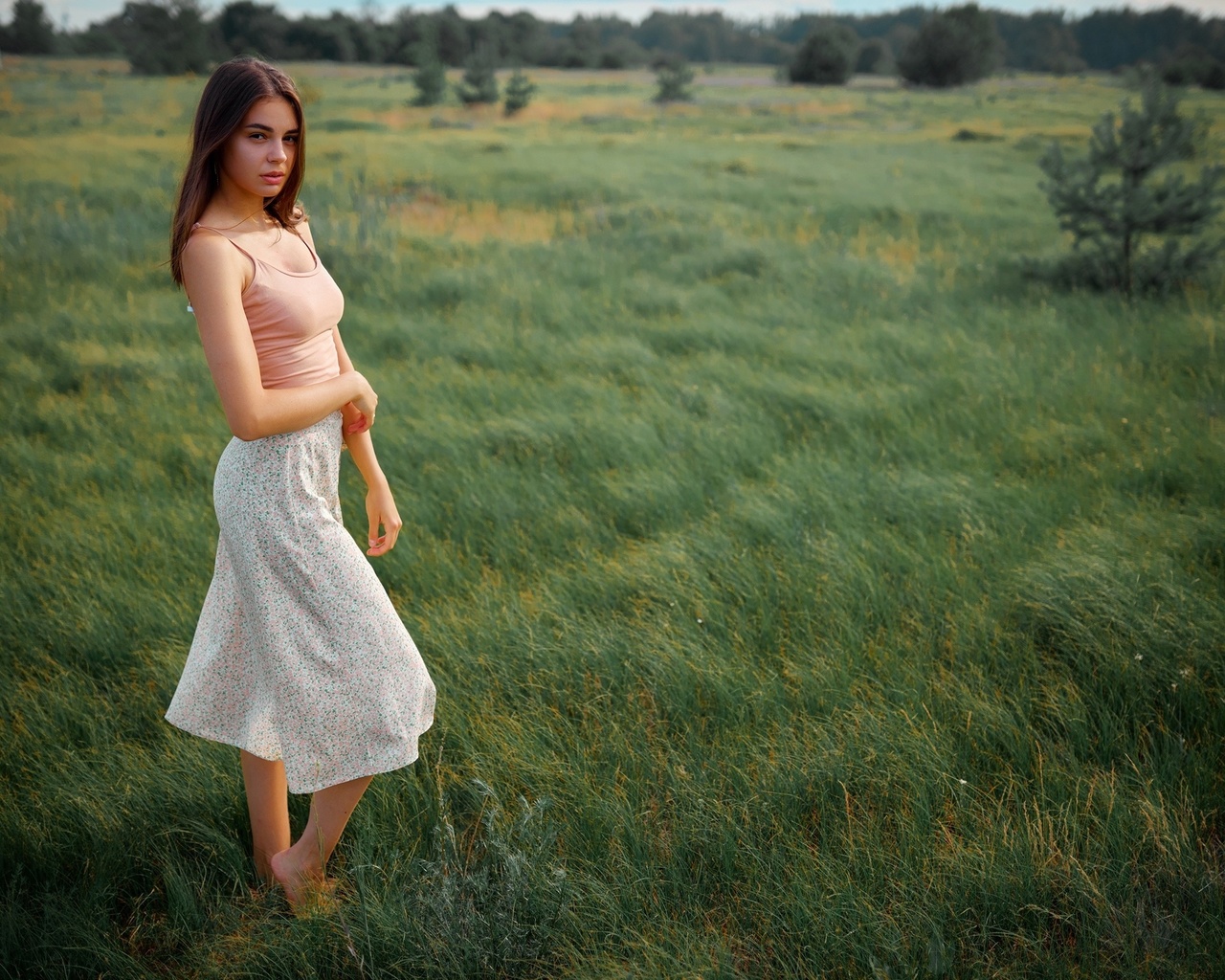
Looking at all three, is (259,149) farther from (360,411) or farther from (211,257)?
(360,411)

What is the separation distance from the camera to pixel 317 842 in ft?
6.12

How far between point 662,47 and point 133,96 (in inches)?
2398

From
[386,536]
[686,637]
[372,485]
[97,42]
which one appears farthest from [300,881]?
[97,42]

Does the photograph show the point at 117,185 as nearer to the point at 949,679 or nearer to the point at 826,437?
the point at 826,437

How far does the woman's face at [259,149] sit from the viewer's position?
158 cm

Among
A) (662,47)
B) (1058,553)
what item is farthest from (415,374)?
(662,47)

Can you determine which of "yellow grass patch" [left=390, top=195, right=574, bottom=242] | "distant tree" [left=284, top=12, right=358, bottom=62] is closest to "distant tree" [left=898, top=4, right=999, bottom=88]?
"distant tree" [left=284, top=12, right=358, bottom=62]

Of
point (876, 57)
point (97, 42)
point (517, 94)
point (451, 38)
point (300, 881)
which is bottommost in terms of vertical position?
point (300, 881)

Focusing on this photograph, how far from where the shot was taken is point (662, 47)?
7081cm

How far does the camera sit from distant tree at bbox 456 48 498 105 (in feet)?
100

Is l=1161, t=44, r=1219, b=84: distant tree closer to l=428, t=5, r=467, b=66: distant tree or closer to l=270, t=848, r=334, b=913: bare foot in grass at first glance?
l=270, t=848, r=334, b=913: bare foot in grass

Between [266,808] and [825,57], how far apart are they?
2370 inches

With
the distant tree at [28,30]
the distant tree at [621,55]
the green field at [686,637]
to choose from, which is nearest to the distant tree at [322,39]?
the distant tree at [28,30]

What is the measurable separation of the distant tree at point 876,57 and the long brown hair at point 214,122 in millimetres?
67726
